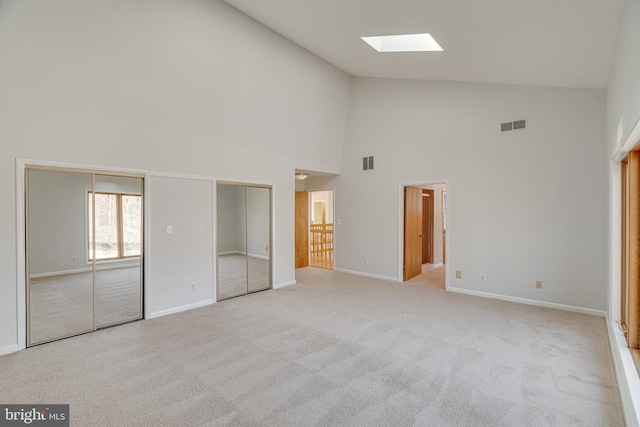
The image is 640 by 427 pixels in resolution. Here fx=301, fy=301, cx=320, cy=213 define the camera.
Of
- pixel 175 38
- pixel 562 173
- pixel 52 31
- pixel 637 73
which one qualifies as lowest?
pixel 562 173

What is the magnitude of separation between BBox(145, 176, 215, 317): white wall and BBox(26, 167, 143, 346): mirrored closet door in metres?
0.18

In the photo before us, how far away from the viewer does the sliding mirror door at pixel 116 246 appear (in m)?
3.91

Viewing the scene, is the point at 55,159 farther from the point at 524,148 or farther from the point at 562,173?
the point at 562,173

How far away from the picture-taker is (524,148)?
4812 mm

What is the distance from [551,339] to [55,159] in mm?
6123

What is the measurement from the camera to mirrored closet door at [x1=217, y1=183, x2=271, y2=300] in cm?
517

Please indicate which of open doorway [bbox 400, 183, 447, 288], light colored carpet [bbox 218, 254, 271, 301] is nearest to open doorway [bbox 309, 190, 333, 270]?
open doorway [bbox 400, 183, 447, 288]

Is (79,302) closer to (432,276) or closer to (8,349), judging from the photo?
(8,349)

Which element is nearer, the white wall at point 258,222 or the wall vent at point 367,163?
the white wall at point 258,222

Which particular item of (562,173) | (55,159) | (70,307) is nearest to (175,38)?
(55,159)

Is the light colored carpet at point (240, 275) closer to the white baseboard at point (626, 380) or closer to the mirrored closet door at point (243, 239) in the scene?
the mirrored closet door at point (243, 239)

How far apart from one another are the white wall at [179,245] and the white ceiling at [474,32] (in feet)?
8.71

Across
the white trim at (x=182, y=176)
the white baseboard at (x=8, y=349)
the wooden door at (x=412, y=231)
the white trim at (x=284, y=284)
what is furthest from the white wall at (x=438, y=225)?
the white baseboard at (x=8, y=349)

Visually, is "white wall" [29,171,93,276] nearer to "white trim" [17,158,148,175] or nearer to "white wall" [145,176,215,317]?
"white trim" [17,158,148,175]
